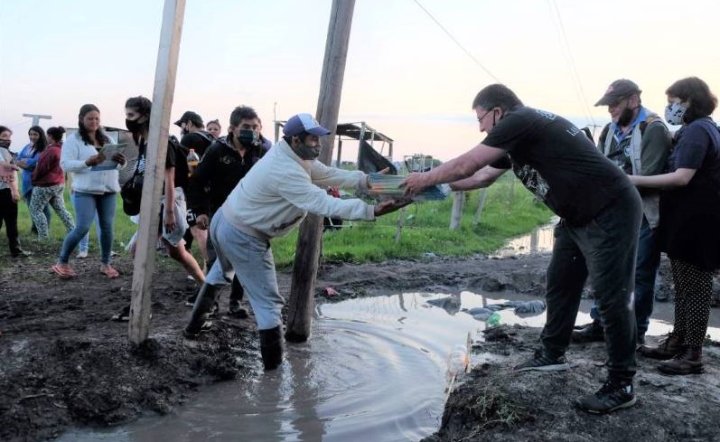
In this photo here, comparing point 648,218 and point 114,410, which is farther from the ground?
point 648,218

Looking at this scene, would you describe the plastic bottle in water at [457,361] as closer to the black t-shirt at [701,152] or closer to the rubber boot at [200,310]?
the rubber boot at [200,310]

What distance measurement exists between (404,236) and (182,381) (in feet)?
25.0

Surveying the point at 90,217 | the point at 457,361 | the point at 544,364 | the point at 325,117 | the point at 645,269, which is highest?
the point at 325,117

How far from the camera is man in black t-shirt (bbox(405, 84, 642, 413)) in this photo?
3580 mm

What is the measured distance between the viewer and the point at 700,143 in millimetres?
4238

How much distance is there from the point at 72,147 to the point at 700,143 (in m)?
6.05

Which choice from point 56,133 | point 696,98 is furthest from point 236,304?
point 56,133

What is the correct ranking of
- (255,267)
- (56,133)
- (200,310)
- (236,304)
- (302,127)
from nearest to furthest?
(302,127)
(255,267)
(200,310)
(236,304)
(56,133)

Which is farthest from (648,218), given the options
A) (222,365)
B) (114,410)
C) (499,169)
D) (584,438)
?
(114,410)

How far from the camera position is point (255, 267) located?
4.49 meters

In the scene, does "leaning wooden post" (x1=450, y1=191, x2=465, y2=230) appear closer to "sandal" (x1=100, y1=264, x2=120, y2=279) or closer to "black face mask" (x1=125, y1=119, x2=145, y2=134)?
"sandal" (x1=100, y1=264, x2=120, y2=279)

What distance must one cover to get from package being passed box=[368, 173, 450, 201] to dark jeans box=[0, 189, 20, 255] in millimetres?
6549

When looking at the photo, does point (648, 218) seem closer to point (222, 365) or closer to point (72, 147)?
point (222, 365)

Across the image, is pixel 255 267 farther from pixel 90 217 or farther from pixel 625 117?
pixel 90 217
